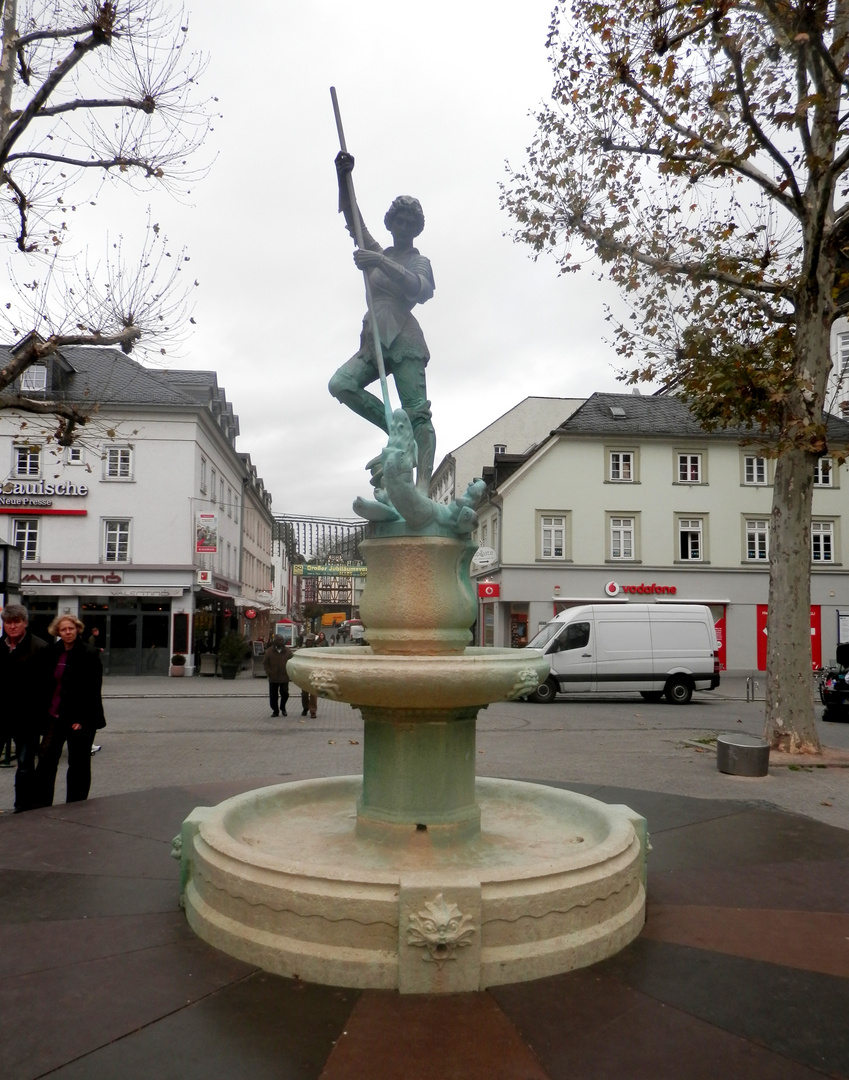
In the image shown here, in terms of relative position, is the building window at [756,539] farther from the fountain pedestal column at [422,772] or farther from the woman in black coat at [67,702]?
the fountain pedestal column at [422,772]

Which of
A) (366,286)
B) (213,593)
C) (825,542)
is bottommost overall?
(213,593)

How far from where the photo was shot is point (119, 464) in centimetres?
2934

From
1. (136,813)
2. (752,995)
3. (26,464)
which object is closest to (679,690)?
(136,813)

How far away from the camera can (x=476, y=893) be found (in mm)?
3141

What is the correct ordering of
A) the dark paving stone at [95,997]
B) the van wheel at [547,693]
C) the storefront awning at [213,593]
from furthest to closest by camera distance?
the storefront awning at [213,593], the van wheel at [547,693], the dark paving stone at [95,997]


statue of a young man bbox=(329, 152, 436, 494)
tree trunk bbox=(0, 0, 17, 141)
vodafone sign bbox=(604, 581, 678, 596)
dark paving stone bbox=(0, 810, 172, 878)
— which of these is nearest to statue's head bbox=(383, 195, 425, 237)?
statue of a young man bbox=(329, 152, 436, 494)

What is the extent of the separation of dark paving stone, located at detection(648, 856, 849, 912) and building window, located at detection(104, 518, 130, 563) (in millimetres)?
27154

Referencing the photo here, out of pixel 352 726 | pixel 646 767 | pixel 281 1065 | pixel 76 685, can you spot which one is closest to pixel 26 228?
pixel 76 685

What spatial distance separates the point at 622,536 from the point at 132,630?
18.7m

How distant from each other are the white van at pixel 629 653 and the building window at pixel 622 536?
1063 cm

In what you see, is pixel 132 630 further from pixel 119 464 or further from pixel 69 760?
pixel 69 760

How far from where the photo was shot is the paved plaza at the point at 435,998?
2645 millimetres

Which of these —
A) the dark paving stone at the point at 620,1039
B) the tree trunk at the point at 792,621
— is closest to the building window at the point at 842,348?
the tree trunk at the point at 792,621

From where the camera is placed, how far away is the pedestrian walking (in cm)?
1698
